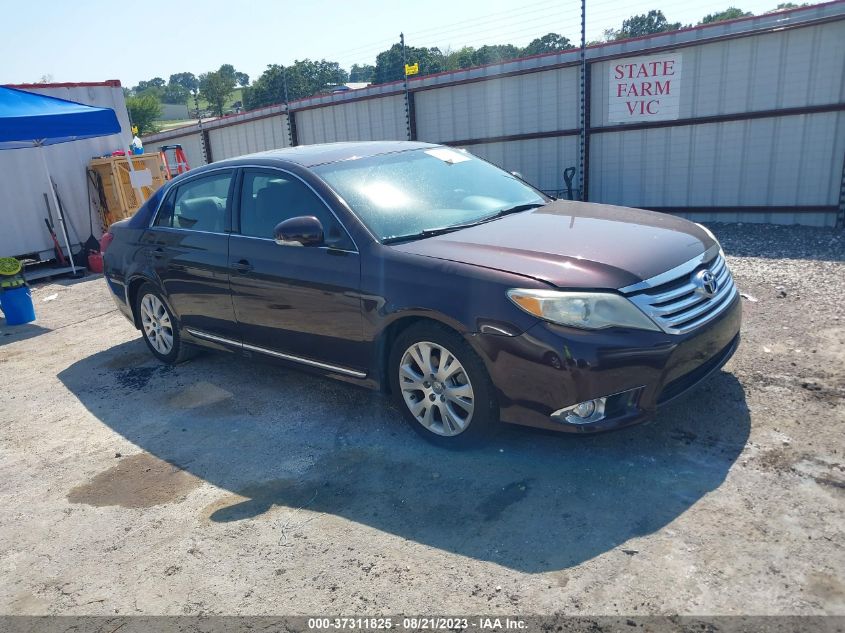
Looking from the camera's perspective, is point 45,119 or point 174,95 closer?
point 45,119

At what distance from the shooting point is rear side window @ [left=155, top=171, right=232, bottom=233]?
501cm

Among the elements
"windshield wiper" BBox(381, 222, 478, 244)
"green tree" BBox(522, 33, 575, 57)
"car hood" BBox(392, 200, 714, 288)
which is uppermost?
"green tree" BBox(522, 33, 575, 57)

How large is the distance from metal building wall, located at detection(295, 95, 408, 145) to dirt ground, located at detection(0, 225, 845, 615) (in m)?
8.90

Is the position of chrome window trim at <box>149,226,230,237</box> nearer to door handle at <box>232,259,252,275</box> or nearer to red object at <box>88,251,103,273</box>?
door handle at <box>232,259,252,275</box>

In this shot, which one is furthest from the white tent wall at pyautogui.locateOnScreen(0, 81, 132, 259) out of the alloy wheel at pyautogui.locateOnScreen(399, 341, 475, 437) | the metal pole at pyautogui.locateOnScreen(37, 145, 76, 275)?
the alloy wheel at pyautogui.locateOnScreen(399, 341, 475, 437)

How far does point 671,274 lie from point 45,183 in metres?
11.1

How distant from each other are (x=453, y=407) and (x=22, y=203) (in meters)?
10.2

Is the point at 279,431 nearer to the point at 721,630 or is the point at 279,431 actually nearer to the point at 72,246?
the point at 721,630

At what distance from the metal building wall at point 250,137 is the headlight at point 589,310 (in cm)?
1361

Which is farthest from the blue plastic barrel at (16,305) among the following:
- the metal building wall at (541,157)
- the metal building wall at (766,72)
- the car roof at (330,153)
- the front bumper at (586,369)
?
the metal building wall at (766,72)

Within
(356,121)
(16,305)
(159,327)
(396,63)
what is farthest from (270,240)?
(396,63)

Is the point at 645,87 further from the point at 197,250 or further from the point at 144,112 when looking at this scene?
the point at 144,112

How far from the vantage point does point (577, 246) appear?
3.68m

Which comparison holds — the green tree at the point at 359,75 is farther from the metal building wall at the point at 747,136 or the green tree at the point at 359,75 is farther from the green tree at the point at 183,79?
the green tree at the point at 183,79
